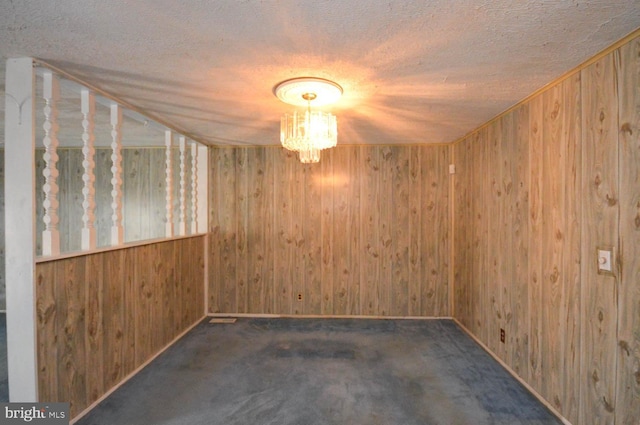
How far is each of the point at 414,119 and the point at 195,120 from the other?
2114 millimetres

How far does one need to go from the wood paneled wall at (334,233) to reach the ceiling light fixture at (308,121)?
1777 mm

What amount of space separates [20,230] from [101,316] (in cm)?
81

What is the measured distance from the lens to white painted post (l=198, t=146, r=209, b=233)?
3941 mm

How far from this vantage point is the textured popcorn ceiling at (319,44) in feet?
4.26

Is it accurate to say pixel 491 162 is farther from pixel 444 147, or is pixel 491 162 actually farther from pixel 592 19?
pixel 592 19

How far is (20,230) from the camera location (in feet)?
5.52

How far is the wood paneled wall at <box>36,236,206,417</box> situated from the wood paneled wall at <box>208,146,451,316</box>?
915 millimetres

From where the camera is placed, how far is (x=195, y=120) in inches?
114

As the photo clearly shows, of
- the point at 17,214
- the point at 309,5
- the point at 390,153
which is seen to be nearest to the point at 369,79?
the point at 309,5

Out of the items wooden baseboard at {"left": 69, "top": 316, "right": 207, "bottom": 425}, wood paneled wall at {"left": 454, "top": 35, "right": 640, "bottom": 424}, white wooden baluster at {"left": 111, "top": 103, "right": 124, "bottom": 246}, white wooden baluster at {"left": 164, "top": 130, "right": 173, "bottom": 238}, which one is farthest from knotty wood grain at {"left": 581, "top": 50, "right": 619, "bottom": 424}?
white wooden baluster at {"left": 164, "top": 130, "right": 173, "bottom": 238}

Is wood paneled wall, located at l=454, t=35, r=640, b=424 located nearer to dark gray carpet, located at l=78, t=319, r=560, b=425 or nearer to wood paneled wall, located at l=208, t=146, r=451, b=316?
dark gray carpet, located at l=78, t=319, r=560, b=425

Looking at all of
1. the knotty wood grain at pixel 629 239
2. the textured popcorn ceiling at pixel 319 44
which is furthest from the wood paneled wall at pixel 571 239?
the textured popcorn ceiling at pixel 319 44

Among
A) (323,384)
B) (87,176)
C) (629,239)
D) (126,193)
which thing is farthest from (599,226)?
(126,193)

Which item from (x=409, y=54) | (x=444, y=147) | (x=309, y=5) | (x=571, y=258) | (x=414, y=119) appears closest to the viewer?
(x=309, y=5)
